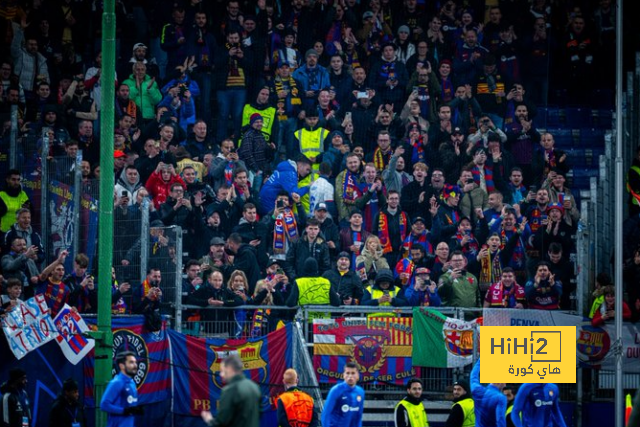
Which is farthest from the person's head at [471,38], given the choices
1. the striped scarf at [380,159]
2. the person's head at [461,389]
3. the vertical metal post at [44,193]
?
the person's head at [461,389]

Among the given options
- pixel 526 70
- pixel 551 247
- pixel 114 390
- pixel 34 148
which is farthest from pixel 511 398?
pixel 526 70

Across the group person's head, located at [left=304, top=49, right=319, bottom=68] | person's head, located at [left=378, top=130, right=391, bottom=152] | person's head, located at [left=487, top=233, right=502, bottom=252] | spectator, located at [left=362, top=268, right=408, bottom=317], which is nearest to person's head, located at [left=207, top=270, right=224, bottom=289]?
spectator, located at [left=362, top=268, right=408, bottom=317]

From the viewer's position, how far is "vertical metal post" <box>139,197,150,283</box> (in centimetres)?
1831

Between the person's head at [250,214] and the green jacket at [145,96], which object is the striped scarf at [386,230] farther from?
the green jacket at [145,96]

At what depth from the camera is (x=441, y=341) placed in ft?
61.1

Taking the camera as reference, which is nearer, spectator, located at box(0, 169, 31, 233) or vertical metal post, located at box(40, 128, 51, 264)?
vertical metal post, located at box(40, 128, 51, 264)

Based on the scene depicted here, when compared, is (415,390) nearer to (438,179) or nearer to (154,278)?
(154,278)

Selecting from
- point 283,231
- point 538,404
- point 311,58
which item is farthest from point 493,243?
point 311,58

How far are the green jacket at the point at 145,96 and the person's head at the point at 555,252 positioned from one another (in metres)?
7.60

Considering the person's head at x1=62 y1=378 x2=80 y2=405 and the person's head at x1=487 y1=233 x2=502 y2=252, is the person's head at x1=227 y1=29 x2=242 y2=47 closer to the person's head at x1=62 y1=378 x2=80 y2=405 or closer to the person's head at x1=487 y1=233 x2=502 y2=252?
the person's head at x1=487 y1=233 x2=502 y2=252

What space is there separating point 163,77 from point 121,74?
82 centimetres

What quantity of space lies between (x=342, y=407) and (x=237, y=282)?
4476 mm

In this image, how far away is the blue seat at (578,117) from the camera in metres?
24.9

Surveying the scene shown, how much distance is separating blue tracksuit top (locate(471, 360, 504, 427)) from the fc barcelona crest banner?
2652 mm
